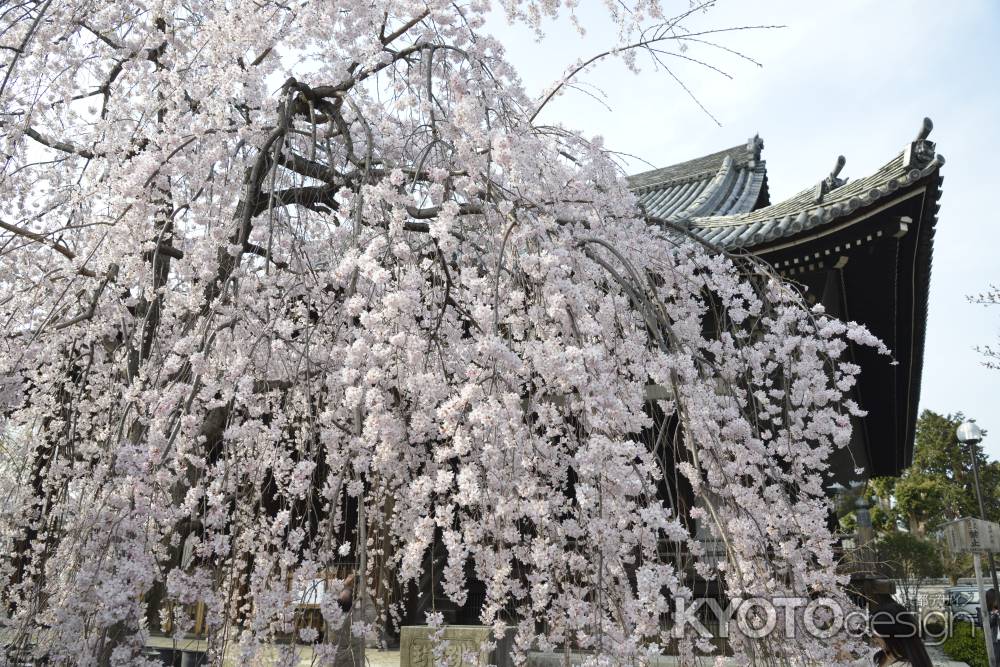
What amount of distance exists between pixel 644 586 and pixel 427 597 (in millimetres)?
6140

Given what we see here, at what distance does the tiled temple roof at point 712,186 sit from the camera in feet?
31.0

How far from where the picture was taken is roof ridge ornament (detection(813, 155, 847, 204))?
6059 millimetres

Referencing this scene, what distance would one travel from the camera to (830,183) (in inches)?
246

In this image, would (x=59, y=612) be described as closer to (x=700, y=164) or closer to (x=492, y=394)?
(x=492, y=394)

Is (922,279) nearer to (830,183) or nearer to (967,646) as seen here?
(830,183)

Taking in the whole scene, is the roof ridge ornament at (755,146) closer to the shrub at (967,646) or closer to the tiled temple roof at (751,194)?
the tiled temple roof at (751,194)

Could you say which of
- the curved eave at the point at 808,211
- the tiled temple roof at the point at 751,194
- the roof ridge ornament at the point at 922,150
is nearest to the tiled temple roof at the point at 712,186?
the tiled temple roof at the point at 751,194

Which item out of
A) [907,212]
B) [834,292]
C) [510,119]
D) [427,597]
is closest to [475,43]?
[510,119]

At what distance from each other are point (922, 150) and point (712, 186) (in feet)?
16.4

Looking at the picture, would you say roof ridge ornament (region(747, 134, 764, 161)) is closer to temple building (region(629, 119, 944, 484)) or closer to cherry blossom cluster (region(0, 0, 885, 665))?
temple building (region(629, 119, 944, 484))

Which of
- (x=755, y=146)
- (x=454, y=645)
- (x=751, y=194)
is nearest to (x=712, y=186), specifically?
(x=751, y=194)

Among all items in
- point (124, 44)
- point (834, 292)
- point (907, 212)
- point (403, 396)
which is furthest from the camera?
point (834, 292)

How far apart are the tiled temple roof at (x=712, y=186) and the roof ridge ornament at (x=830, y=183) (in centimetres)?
237

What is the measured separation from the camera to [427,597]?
7.93 meters
